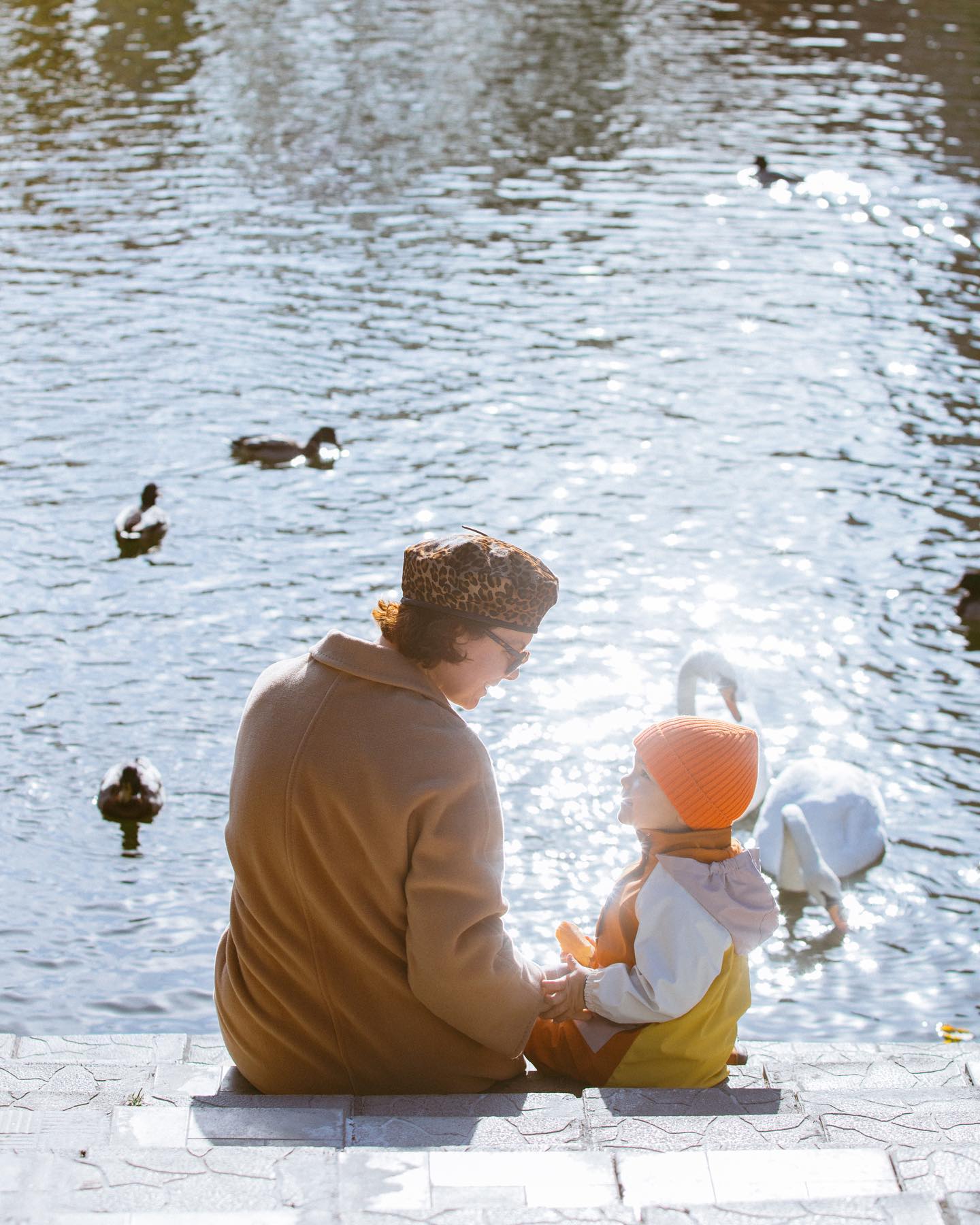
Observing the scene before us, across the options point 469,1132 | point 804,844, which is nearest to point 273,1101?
point 469,1132

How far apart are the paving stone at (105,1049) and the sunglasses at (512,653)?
1916 mm

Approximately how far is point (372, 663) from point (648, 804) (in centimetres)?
89

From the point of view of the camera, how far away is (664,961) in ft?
12.5

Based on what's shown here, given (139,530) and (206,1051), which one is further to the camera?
(139,530)

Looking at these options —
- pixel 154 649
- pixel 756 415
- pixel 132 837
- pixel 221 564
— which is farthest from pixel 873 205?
pixel 132 837

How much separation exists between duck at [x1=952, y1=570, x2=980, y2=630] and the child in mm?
5739

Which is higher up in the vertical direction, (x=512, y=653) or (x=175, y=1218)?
(x=512, y=653)

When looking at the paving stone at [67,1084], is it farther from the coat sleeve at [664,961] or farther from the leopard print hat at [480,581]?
the leopard print hat at [480,581]

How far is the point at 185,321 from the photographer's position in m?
13.6

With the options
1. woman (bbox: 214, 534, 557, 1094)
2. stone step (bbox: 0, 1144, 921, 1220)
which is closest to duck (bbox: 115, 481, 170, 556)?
woman (bbox: 214, 534, 557, 1094)

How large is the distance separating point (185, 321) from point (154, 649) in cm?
565

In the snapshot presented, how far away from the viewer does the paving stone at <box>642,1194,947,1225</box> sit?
2686 mm

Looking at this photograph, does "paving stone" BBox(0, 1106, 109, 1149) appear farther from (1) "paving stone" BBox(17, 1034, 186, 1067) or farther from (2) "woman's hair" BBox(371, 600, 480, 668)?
(2) "woman's hair" BBox(371, 600, 480, 668)

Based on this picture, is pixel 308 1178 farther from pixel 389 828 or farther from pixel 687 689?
pixel 687 689
